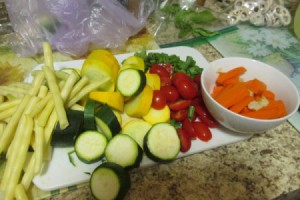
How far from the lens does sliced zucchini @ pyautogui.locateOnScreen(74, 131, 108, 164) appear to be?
2.59 ft

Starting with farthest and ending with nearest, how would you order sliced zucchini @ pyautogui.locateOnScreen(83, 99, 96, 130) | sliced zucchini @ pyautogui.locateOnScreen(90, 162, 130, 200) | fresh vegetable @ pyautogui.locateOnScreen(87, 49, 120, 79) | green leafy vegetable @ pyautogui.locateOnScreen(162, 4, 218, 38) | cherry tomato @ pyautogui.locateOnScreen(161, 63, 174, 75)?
green leafy vegetable @ pyautogui.locateOnScreen(162, 4, 218, 38) < cherry tomato @ pyautogui.locateOnScreen(161, 63, 174, 75) < fresh vegetable @ pyautogui.locateOnScreen(87, 49, 120, 79) < sliced zucchini @ pyautogui.locateOnScreen(83, 99, 96, 130) < sliced zucchini @ pyautogui.locateOnScreen(90, 162, 130, 200)

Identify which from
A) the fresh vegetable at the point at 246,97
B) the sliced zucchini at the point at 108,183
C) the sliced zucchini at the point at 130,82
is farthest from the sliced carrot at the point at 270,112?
the sliced zucchini at the point at 108,183

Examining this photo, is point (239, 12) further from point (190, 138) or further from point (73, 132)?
point (73, 132)

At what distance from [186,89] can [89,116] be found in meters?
0.33

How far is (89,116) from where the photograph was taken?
0.83 m

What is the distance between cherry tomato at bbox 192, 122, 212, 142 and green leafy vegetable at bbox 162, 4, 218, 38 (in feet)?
2.02

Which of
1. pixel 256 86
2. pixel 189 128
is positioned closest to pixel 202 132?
pixel 189 128

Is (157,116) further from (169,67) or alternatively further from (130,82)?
(169,67)

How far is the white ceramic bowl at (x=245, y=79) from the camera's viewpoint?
85 cm

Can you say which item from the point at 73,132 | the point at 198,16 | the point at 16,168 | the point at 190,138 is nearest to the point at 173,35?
the point at 198,16

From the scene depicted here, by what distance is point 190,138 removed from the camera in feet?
2.97

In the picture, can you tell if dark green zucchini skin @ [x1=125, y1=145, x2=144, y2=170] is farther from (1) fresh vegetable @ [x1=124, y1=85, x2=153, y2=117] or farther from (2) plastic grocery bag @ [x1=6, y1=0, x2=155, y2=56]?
(2) plastic grocery bag @ [x1=6, y1=0, x2=155, y2=56]

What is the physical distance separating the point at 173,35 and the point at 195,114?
57 centimetres

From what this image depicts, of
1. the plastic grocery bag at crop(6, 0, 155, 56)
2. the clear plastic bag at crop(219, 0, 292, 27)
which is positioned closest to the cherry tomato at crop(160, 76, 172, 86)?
the plastic grocery bag at crop(6, 0, 155, 56)
